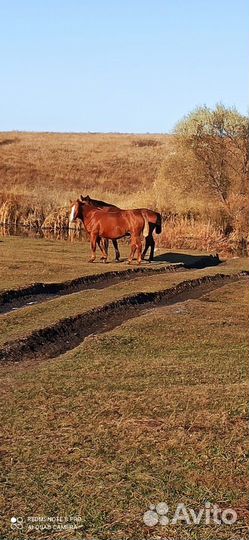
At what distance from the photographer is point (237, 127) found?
39.2 m

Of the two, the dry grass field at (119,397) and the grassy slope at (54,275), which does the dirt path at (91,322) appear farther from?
the grassy slope at (54,275)

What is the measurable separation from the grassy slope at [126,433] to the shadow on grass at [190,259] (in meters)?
13.6

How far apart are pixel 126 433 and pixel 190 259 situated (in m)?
19.5

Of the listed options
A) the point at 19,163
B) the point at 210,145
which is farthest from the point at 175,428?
the point at 19,163

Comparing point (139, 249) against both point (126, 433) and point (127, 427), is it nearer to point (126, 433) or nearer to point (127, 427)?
point (127, 427)

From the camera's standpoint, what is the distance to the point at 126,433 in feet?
24.4

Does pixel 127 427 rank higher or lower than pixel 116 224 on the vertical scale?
lower

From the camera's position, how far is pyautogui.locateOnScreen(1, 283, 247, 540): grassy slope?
583cm

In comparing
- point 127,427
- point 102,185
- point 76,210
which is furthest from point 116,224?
point 102,185

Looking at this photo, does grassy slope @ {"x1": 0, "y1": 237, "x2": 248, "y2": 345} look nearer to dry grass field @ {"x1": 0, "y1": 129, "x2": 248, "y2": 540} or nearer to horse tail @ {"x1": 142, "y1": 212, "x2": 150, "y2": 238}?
dry grass field @ {"x1": 0, "y1": 129, "x2": 248, "y2": 540}

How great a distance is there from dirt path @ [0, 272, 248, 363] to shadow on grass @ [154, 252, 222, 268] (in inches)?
221

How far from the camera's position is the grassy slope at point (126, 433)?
583 cm

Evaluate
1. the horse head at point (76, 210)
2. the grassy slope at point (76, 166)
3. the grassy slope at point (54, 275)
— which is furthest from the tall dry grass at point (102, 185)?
the horse head at point (76, 210)

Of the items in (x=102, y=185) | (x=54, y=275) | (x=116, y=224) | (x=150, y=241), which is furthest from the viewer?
(x=102, y=185)
